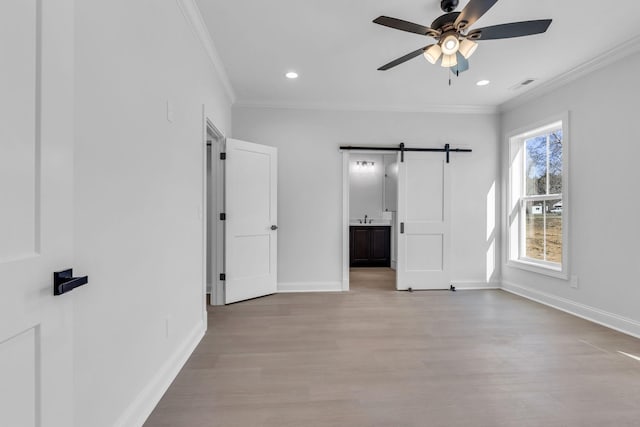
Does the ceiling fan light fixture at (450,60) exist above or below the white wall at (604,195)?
above

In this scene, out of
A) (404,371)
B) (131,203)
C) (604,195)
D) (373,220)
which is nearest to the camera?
(131,203)

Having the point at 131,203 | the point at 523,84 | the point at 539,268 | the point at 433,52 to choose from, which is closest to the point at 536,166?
the point at 523,84

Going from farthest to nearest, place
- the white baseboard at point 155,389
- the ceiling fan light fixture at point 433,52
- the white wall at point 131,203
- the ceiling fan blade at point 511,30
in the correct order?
the ceiling fan light fixture at point 433,52 < the ceiling fan blade at point 511,30 < the white baseboard at point 155,389 < the white wall at point 131,203

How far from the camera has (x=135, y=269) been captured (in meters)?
1.66

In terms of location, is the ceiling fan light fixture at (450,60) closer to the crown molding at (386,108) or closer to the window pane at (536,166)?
the crown molding at (386,108)

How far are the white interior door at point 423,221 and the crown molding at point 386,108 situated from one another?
661 mm

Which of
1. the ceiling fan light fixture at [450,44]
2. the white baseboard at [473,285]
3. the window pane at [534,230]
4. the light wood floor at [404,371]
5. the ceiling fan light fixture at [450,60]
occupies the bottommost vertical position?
the light wood floor at [404,371]

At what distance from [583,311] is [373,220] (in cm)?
420

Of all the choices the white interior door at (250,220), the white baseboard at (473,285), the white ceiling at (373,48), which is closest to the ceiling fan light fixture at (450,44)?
the white ceiling at (373,48)

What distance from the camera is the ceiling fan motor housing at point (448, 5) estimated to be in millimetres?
2289

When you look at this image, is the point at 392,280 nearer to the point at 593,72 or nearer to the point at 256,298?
the point at 256,298

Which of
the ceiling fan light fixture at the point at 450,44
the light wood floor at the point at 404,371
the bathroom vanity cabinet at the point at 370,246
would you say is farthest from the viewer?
the bathroom vanity cabinet at the point at 370,246

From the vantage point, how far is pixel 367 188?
7293 mm

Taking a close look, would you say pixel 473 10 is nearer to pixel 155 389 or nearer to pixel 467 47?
pixel 467 47
